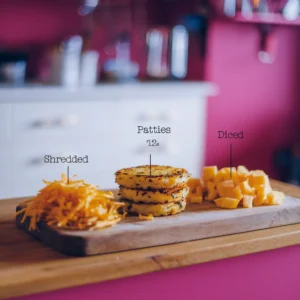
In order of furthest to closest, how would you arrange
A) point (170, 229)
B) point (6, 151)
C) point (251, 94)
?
point (251, 94) → point (6, 151) → point (170, 229)

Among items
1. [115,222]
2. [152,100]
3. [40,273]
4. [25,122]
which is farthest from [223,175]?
[152,100]

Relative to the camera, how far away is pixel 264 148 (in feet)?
13.1

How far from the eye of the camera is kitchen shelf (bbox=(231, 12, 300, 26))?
3.57 metres

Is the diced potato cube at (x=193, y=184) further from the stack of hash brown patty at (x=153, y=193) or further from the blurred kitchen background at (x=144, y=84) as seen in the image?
the blurred kitchen background at (x=144, y=84)

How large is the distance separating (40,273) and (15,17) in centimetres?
280

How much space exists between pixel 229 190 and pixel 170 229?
26cm

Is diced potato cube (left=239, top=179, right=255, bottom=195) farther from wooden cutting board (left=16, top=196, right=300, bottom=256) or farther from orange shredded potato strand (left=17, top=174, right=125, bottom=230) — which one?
orange shredded potato strand (left=17, top=174, right=125, bottom=230)

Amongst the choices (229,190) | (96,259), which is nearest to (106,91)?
(229,190)

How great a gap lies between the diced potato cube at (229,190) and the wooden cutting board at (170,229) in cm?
4

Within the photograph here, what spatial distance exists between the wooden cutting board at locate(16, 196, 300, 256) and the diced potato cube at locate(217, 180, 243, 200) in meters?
0.04

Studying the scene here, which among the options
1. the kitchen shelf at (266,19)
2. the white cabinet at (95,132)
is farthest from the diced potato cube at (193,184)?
the kitchen shelf at (266,19)

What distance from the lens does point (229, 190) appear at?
146 centimetres

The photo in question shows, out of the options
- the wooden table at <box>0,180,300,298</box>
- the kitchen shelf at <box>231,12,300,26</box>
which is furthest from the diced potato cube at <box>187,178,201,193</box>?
the kitchen shelf at <box>231,12,300,26</box>

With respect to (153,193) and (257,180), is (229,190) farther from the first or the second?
(153,193)
